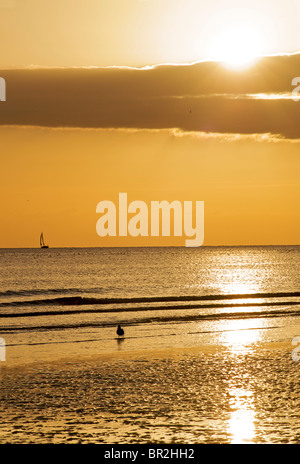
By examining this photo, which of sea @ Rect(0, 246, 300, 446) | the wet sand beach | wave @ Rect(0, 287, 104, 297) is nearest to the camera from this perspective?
the wet sand beach

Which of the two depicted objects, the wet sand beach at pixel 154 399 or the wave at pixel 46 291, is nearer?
the wet sand beach at pixel 154 399

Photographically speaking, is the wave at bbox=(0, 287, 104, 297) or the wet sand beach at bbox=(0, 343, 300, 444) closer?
the wet sand beach at bbox=(0, 343, 300, 444)

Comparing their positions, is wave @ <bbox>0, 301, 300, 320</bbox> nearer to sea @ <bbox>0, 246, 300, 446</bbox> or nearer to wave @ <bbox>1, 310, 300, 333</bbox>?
sea @ <bbox>0, 246, 300, 446</bbox>

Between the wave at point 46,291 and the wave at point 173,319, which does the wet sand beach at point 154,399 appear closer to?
the wave at point 173,319

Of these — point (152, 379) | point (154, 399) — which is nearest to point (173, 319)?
point (152, 379)

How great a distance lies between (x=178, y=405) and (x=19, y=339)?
699 inches

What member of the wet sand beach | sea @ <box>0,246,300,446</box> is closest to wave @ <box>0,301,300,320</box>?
sea @ <box>0,246,300,446</box>

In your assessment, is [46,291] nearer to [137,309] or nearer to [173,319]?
[137,309]

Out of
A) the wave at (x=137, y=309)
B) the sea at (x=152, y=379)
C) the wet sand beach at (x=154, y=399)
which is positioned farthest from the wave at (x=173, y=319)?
the wet sand beach at (x=154, y=399)

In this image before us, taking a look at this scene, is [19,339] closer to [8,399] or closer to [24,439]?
[8,399]
